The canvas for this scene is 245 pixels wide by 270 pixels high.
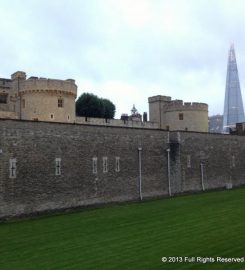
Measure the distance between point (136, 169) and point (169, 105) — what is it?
35666 millimetres

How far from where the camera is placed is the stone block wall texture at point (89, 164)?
25.0m

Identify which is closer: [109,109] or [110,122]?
[110,122]

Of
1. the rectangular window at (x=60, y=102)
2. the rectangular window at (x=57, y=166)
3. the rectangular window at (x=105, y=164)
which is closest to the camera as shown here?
the rectangular window at (x=57, y=166)

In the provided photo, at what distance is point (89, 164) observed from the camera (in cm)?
2948

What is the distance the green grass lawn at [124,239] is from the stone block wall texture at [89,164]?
2042 millimetres

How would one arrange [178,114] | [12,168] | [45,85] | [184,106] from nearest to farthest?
1. [12,168]
2. [45,85]
3. [184,106]
4. [178,114]

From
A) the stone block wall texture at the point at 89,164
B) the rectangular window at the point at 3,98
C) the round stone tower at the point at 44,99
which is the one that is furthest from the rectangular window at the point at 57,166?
the rectangular window at the point at 3,98

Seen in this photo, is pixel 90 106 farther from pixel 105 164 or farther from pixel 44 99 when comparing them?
pixel 105 164

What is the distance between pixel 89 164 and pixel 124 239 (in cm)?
1305

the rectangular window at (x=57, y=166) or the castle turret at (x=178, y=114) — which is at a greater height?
the castle turret at (x=178, y=114)

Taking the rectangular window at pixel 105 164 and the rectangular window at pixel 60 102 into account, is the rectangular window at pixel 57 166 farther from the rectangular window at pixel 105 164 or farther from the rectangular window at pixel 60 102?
the rectangular window at pixel 60 102

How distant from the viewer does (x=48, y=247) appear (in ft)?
52.3

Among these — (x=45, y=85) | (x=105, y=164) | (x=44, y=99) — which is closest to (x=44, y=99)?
(x=44, y=99)

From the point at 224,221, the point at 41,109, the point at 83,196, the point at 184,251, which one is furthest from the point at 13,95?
the point at 184,251
